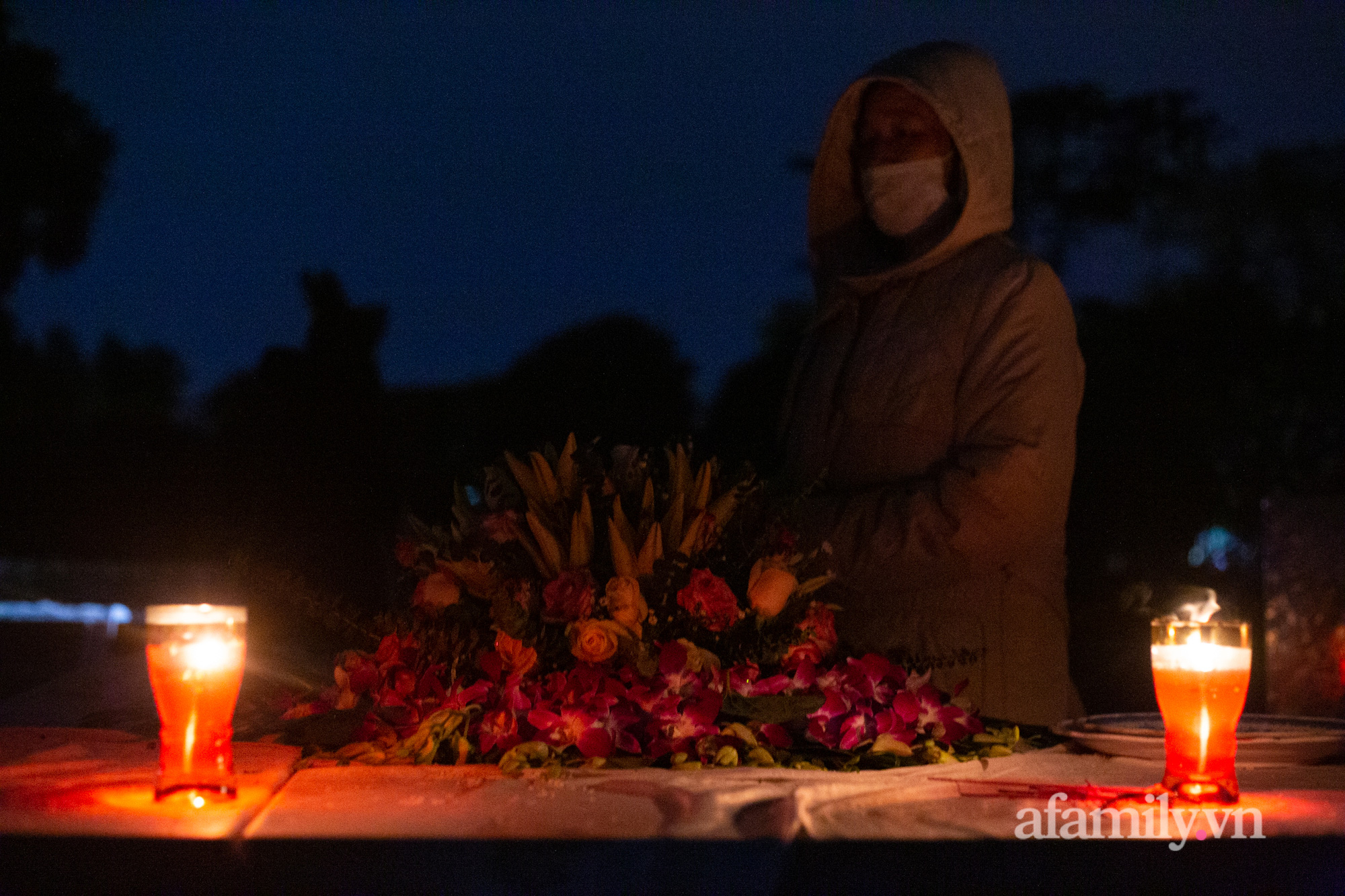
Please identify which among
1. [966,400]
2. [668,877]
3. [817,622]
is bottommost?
[668,877]

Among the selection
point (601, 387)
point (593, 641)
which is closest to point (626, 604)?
point (593, 641)

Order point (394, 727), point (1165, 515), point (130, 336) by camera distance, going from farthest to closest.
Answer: point (130, 336)
point (1165, 515)
point (394, 727)

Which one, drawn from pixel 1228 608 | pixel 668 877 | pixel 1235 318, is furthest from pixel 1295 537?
pixel 1235 318

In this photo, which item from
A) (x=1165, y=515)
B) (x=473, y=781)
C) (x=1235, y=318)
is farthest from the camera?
(x=1235, y=318)

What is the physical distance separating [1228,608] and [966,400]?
2467 mm

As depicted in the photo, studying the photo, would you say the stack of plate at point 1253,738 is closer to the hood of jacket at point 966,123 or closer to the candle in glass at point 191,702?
the candle in glass at point 191,702

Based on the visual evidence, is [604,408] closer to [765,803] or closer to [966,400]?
[966,400]

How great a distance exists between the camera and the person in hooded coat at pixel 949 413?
8.16ft

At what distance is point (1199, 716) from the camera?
1312mm

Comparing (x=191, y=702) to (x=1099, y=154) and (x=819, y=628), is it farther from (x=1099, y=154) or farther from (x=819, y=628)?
(x=1099, y=154)

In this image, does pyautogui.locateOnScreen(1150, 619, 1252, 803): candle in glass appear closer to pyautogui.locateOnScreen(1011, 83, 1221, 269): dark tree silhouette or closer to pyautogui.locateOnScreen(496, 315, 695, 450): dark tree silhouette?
pyautogui.locateOnScreen(496, 315, 695, 450): dark tree silhouette

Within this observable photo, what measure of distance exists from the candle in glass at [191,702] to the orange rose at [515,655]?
34cm

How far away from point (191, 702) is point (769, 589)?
0.67m

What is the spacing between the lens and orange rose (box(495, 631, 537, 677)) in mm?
1520
